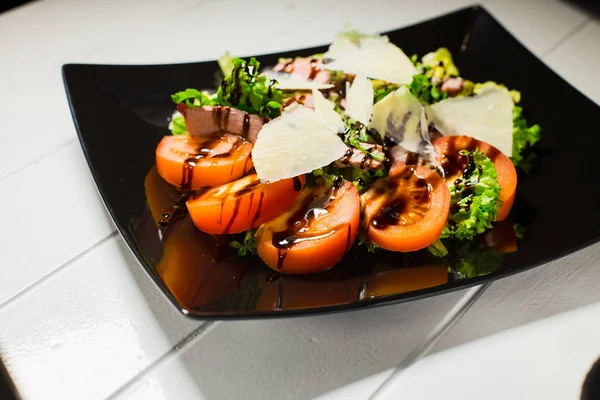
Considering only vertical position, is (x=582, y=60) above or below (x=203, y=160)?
below

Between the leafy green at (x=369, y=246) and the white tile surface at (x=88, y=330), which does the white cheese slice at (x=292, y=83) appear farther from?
the white tile surface at (x=88, y=330)

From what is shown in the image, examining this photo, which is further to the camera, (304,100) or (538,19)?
(538,19)

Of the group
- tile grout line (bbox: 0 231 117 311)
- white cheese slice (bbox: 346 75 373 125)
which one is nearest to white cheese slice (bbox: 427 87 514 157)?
white cheese slice (bbox: 346 75 373 125)

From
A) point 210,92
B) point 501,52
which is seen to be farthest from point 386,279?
point 501,52

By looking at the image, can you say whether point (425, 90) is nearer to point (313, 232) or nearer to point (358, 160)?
point (358, 160)

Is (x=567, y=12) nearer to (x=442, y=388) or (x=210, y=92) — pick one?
(x=210, y=92)

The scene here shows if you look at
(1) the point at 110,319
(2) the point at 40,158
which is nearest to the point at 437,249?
(1) the point at 110,319

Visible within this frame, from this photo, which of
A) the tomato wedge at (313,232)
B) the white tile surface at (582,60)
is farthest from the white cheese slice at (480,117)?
the white tile surface at (582,60)
